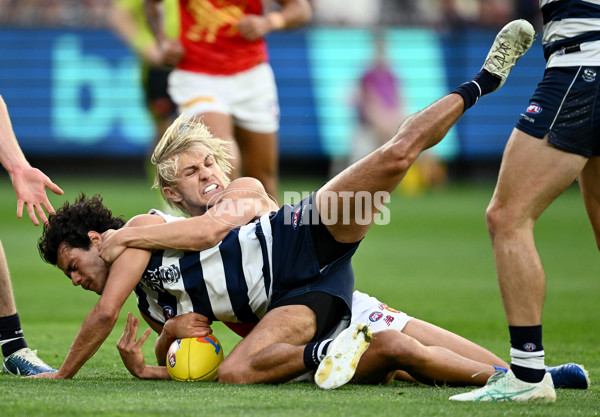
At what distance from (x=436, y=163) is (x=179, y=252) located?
1702cm

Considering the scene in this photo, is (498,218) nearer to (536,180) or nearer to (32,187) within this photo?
(536,180)

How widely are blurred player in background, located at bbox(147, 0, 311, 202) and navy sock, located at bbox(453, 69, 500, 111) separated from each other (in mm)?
3789

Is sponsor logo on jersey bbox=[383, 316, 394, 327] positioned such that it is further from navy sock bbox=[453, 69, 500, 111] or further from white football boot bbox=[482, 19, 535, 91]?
white football boot bbox=[482, 19, 535, 91]

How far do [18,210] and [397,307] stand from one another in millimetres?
3791

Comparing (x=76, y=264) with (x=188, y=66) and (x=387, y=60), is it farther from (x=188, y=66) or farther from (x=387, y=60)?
(x=387, y=60)

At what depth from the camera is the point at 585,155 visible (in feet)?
13.9

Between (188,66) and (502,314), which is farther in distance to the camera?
(188,66)

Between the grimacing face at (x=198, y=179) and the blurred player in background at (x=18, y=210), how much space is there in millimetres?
753

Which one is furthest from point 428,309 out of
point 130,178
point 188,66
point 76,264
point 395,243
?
point 130,178

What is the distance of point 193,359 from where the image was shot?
4.86 m

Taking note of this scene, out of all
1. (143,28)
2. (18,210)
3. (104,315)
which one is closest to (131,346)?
(104,315)

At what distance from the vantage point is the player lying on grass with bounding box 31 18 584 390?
15.4ft

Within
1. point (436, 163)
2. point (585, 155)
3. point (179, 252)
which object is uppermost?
point (585, 155)

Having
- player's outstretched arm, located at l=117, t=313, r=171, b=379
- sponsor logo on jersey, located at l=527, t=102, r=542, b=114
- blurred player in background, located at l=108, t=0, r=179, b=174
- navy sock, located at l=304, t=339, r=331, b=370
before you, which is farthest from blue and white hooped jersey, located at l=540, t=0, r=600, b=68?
blurred player in background, located at l=108, t=0, r=179, b=174
